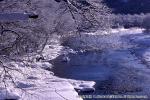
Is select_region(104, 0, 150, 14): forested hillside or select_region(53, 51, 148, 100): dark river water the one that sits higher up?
select_region(53, 51, 148, 100): dark river water

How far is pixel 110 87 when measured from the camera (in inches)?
642

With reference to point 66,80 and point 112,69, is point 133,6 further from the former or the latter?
point 66,80

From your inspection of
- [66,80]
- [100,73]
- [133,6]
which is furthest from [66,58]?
[133,6]

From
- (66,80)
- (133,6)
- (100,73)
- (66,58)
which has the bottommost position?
(133,6)

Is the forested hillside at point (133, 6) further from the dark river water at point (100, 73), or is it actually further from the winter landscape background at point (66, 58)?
the dark river water at point (100, 73)

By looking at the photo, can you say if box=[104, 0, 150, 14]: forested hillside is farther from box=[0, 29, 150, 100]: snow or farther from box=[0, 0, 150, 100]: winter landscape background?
box=[0, 29, 150, 100]: snow

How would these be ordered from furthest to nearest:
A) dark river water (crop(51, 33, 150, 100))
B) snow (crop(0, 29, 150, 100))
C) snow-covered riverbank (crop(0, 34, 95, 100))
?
dark river water (crop(51, 33, 150, 100)), snow (crop(0, 29, 150, 100)), snow-covered riverbank (crop(0, 34, 95, 100))

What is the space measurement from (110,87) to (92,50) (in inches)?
522

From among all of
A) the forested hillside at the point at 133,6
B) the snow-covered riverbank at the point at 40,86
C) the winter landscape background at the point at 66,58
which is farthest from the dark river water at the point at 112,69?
the forested hillside at the point at 133,6

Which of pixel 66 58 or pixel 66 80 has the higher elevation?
pixel 66 80

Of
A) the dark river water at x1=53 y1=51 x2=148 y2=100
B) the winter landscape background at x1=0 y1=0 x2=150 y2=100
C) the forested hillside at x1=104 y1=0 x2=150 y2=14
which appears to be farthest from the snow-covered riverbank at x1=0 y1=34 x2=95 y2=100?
the forested hillside at x1=104 y1=0 x2=150 y2=14

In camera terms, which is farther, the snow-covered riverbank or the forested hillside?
the forested hillside

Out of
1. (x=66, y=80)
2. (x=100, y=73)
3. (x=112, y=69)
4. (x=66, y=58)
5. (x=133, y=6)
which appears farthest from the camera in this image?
(x=133, y=6)

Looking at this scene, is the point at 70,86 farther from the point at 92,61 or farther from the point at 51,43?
the point at 51,43
